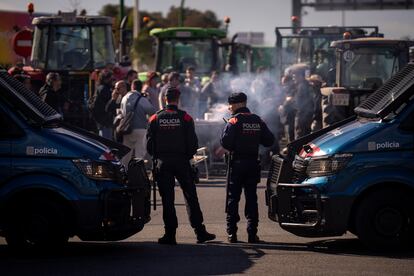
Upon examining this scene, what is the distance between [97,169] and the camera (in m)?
10.7

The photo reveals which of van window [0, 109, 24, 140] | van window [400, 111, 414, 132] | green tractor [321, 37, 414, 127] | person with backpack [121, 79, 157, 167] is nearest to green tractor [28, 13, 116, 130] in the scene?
person with backpack [121, 79, 157, 167]

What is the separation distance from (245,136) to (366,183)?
174cm

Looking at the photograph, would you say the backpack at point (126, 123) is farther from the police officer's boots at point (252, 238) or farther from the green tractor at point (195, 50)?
the green tractor at point (195, 50)

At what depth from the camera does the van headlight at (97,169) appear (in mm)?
10617

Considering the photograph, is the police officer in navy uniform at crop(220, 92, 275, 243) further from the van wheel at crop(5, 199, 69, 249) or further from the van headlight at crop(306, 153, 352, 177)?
the van wheel at crop(5, 199, 69, 249)

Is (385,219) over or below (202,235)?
over

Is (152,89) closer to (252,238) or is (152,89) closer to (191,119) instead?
(191,119)

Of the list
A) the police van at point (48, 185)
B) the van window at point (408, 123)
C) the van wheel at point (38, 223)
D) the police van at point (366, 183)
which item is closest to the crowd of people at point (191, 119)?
the police van at point (366, 183)

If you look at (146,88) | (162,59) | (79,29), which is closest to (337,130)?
(146,88)

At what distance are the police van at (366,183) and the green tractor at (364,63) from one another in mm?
8997

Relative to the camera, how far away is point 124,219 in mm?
10953

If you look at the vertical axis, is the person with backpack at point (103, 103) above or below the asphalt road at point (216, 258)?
above

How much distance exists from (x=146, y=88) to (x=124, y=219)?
1118 centimetres

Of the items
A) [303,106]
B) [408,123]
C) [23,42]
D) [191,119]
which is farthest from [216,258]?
[23,42]
